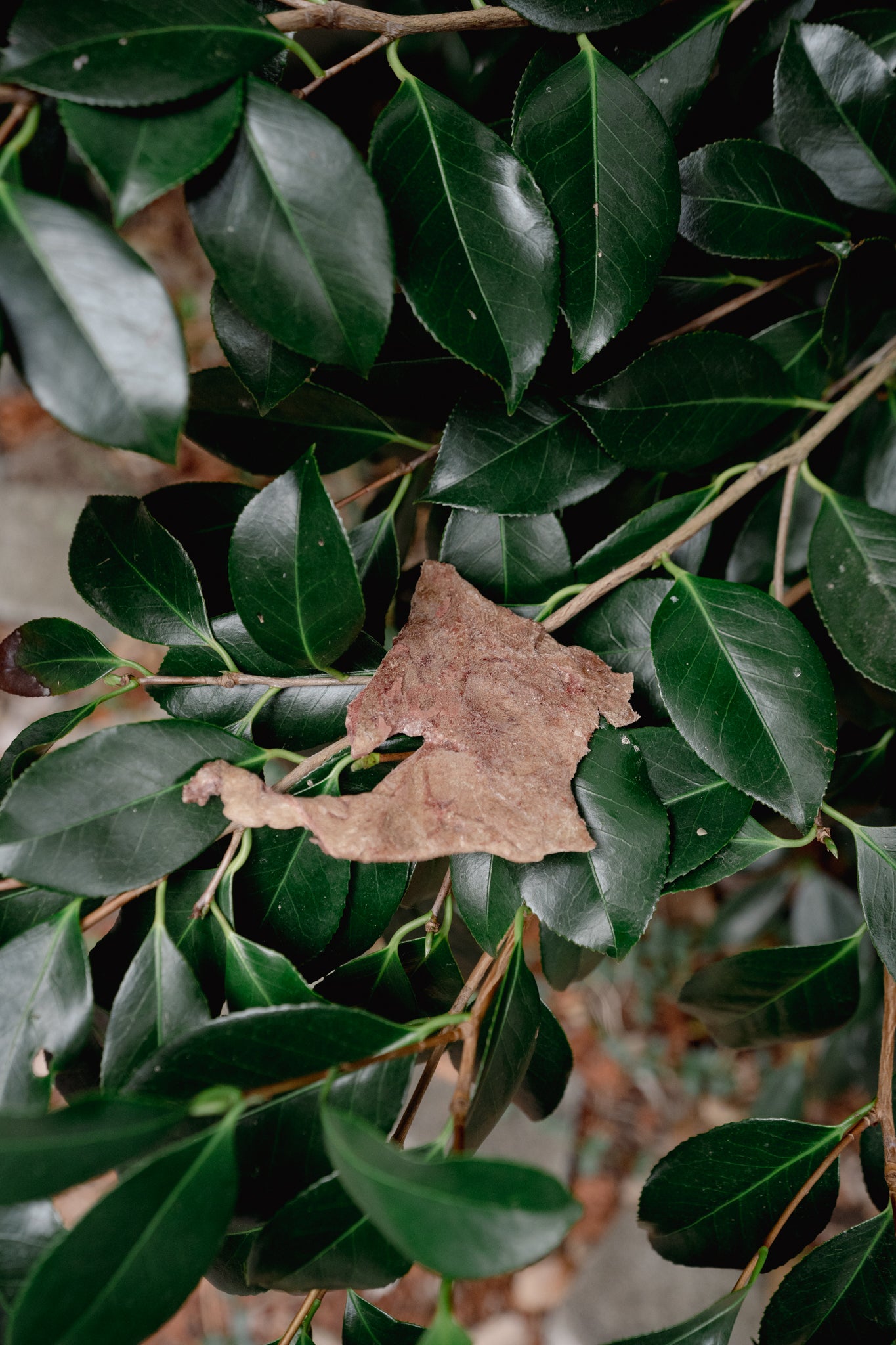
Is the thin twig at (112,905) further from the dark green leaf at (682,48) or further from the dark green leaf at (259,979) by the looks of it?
the dark green leaf at (682,48)

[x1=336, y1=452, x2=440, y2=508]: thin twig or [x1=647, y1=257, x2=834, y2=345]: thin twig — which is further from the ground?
[x1=647, y1=257, x2=834, y2=345]: thin twig

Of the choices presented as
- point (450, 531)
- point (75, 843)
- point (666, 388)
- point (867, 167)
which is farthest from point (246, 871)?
point (867, 167)

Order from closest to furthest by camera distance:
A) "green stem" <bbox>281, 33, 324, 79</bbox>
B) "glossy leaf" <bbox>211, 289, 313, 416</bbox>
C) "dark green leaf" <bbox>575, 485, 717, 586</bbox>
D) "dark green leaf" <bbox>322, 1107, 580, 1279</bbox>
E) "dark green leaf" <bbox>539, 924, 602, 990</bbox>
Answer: "dark green leaf" <bbox>322, 1107, 580, 1279</bbox>, "green stem" <bbox>281, 33, 324, 79</bbox>, "glossy leaf" <bbox>211, 289, 313, 416</bbox>, "dark green leaf" <bbox>575, 485, 717, 586</bbox>, "dark green leaf" <bbox>539, 924, 602, 990</bbox>

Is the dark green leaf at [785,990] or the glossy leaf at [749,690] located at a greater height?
the glossy leaf at [749,690]

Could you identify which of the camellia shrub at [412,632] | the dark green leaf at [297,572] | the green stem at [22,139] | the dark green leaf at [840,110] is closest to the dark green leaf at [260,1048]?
Answer: the camellia shrub at [412,632]

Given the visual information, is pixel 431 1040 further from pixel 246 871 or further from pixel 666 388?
pixel 666 388

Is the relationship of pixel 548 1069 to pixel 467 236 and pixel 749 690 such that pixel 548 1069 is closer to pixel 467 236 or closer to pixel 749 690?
pixel 749 690

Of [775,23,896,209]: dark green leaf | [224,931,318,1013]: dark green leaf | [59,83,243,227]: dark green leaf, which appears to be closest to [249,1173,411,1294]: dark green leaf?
[224,931,318,1013]: dark green leaf

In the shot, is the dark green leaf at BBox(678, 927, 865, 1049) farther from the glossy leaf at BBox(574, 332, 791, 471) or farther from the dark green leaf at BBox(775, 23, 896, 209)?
the dark green leaf at BBox(775, 23, 896, 209)
